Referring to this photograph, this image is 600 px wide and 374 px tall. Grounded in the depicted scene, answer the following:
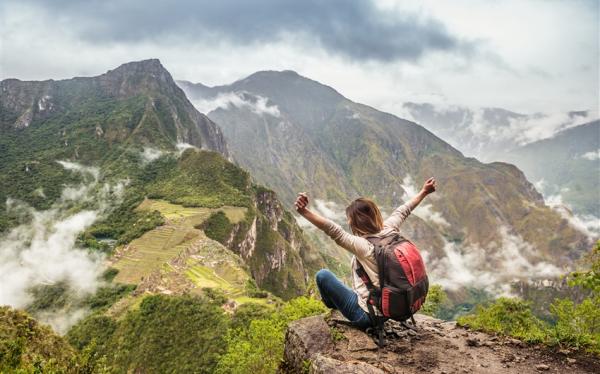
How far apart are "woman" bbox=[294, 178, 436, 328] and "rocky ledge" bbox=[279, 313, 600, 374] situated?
2.08 feet

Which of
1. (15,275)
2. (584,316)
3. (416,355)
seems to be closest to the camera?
(416,355)

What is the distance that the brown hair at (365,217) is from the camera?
8.70 meters

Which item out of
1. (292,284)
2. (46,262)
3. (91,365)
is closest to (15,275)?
(46,262)

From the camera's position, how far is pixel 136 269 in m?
116

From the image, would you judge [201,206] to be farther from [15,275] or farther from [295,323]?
[295,323]

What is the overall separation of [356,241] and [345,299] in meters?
2.21

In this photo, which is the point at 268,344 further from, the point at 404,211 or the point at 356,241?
the point at 356,241

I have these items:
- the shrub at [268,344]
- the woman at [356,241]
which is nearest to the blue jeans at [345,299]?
the woman at [356,241]

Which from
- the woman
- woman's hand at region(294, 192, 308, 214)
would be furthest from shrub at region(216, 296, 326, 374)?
woman's hand at region(294, 192, 308, 214)

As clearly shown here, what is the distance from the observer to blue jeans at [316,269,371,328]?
9570 millimetres

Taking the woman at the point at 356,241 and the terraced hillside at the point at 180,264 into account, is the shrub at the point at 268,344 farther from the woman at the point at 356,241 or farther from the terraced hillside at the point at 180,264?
the terraced hillside at the point at 180,264

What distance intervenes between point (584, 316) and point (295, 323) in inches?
918

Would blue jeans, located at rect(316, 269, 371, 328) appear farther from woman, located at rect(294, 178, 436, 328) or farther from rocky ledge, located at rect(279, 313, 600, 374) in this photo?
rocky ledge, located at rect(279, 313, 600, 374)

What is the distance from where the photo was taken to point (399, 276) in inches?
314
